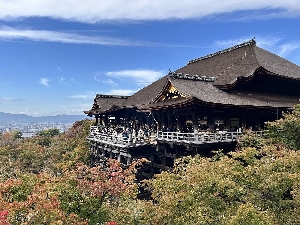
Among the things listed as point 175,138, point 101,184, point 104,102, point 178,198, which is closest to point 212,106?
point 175,138

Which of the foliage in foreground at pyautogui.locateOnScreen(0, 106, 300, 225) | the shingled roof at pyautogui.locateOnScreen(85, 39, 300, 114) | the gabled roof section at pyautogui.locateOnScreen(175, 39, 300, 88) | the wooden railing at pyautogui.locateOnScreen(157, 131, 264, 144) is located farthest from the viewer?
the gabled roof section at pyautogui.locateOnScreen(175, 39, 300, 88)

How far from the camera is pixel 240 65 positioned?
95.7 ft

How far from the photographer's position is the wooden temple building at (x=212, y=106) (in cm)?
2178

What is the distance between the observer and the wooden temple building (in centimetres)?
2178

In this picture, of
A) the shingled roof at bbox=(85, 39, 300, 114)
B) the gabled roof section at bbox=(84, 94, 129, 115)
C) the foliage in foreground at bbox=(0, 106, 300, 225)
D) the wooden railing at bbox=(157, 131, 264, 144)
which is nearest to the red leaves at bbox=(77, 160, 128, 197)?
the foliage in foreground at bbox=(0, 106, 300, 225)

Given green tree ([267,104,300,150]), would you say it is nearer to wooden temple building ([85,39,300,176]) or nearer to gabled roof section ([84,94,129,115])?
wooden temple building ([85,39,300,176])

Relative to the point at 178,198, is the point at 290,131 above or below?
above

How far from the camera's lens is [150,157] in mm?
26922

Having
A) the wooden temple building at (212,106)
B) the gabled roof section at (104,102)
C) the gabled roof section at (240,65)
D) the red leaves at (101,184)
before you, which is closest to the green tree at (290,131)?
the wooden temple building at (212,106)

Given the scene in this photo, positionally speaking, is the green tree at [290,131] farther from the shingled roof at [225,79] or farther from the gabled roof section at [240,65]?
the gabled roof section at [240,65]

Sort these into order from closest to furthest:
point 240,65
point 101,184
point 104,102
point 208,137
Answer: point 101,184, point 208,137, point 240,65, point 104,102

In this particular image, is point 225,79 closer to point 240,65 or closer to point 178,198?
point 240,65

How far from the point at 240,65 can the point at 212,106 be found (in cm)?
1013

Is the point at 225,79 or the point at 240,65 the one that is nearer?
the point at 225,79
